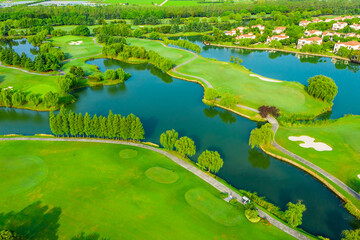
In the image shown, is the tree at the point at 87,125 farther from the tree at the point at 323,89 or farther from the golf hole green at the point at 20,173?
the tree at the point at 323,89

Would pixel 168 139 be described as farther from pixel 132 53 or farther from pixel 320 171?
pixel 132 53

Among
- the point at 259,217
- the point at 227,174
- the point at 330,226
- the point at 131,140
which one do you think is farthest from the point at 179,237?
the point at 131,140

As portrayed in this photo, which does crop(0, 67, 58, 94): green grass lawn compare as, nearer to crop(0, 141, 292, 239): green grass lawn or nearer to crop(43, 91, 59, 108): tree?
crop(43, 91, 59, 108): tree

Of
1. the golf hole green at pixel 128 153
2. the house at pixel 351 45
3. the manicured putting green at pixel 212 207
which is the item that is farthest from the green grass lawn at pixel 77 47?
the house at pixel 351 45

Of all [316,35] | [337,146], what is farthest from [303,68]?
[337,146]

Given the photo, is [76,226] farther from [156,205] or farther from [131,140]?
[131,140]

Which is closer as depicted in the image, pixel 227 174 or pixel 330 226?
pixel 330 226
